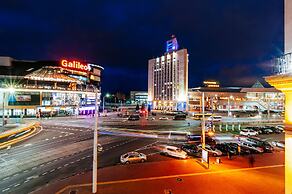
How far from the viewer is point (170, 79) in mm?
128125

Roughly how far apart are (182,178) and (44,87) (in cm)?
7387

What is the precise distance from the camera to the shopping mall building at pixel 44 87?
7350 cm

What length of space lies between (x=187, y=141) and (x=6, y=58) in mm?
83691

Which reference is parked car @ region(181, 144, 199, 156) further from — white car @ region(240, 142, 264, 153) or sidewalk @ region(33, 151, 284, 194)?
white car @ region(240, 142, 264, 153)

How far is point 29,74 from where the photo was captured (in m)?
81.3

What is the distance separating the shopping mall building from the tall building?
2003 inches

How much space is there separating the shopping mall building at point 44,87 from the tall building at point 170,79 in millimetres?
50881

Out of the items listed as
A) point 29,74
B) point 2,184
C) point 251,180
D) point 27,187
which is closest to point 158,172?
point 251,180

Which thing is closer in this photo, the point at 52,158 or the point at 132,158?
the point at 132,158

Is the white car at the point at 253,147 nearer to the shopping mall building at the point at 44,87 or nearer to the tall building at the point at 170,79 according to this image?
the shopping mall building at the point at 44,87

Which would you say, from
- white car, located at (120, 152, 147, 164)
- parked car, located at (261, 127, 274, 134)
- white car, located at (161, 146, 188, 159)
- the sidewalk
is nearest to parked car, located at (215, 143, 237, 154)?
the sidewalk

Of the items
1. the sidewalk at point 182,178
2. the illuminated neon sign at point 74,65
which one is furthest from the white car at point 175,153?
the illuminated neon sign at point 74,65

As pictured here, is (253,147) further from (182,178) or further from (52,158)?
(52,158)

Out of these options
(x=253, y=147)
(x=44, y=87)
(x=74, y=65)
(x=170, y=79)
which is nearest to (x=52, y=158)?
(x=253, y=147)
